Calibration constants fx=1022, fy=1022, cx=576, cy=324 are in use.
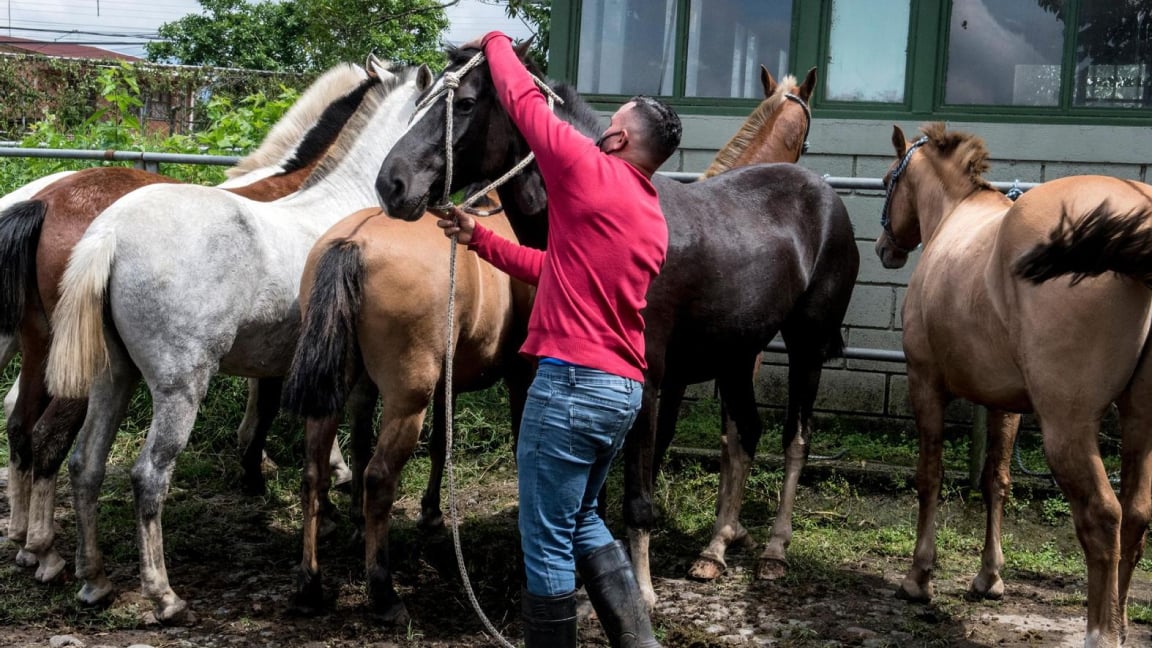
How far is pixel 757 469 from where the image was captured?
618cm

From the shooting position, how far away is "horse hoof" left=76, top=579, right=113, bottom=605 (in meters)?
4.20

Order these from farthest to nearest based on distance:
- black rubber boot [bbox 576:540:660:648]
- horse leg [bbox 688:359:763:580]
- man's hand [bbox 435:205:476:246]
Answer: horse leg [bbox 688:359:763:580]
man's hand [bbox 435:205:476:246]
black rubber boot [bbox 576:540:660:648]

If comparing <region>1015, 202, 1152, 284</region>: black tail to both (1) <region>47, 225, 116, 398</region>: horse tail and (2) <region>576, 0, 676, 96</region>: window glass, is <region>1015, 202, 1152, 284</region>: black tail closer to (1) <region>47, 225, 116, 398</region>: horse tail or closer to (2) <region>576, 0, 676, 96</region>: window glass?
(1) <region>47, 225, 116, 398</region>: horse tail

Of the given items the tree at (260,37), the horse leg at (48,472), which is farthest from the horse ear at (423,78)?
the tree at (260,37)

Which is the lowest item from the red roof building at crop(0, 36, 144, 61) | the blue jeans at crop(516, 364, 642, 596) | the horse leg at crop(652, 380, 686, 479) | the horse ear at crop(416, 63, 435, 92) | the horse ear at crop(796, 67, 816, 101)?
the horse leg at crop(652, 380, 686, 479)

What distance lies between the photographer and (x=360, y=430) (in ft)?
15.5

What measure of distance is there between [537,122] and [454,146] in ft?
2.83

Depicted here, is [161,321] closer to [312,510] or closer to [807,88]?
[312,510]

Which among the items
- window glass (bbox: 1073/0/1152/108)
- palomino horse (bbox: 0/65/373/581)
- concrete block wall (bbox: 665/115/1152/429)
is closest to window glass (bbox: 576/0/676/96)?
concrete block wall (bbox: 665/115/1152/429)

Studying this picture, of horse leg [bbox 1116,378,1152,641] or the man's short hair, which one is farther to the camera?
horse leg [bbox 1116,378,1152,641]

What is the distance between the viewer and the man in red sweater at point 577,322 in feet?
→ 9.09

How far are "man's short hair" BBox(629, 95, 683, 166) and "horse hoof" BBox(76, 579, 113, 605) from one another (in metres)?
2.96

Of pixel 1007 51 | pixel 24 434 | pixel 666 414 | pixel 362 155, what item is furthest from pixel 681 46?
pixel 24 434

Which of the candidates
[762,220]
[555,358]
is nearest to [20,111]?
[762,220]
